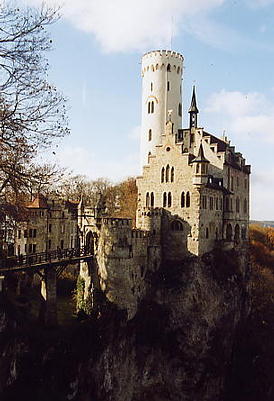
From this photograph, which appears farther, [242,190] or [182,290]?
[242,190]

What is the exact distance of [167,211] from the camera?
43.1 meters

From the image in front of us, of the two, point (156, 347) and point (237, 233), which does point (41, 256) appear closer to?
point (156, 347)

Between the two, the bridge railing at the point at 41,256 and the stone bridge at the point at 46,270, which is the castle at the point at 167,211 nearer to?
the bridge railing at the point at 41,256

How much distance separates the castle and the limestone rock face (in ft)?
6.48

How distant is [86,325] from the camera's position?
106 feet

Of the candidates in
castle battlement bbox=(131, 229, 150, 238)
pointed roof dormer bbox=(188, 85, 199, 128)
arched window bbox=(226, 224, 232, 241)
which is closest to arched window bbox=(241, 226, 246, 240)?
arched window bbox=(226, 224, 232, 241)

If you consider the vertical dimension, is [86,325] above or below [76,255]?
below

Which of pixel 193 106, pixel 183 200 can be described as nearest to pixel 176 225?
pixel 183 200

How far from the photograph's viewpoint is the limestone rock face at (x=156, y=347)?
2777 cm

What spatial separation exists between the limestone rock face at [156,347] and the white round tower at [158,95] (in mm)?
19851

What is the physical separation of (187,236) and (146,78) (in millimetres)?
27064

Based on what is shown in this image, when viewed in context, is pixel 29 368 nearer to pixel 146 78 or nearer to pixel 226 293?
pixel 226 293

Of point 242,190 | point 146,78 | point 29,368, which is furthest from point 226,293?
point 146,78

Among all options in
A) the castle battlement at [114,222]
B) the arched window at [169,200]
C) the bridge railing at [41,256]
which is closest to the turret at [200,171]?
the arched window at [169,200]
